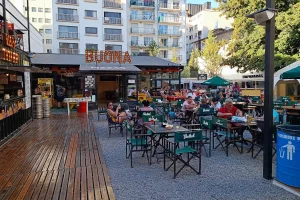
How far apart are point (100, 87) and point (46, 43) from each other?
25574 millimetres

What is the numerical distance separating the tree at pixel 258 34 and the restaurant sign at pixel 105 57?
851 centimetres

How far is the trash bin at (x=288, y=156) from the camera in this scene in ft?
12.6

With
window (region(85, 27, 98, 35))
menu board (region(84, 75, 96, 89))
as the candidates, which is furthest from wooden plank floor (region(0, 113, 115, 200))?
window (region(85, 27, 98, 35))

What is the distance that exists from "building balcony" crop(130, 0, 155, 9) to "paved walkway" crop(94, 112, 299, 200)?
4059 cm

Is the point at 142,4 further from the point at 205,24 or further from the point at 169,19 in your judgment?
the point at 205,24

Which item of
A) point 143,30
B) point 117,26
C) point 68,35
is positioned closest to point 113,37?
point 117,26

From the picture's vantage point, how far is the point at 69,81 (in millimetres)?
20797

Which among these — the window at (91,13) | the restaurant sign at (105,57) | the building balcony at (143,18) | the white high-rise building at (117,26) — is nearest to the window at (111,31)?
the white high-rise building at (117,26)

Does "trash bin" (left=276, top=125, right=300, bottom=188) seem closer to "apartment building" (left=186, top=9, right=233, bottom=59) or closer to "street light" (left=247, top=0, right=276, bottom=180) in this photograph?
"street light" (left=247, top=0, right=276, bottom=180)

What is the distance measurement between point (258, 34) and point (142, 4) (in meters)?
29.7

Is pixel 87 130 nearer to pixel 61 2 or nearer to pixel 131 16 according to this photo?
pixel 61 2

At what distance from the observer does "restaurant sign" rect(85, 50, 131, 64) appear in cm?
1738

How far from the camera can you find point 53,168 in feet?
16.5

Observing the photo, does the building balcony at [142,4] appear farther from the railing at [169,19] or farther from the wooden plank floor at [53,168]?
the wooden plank floor at [53,168]
